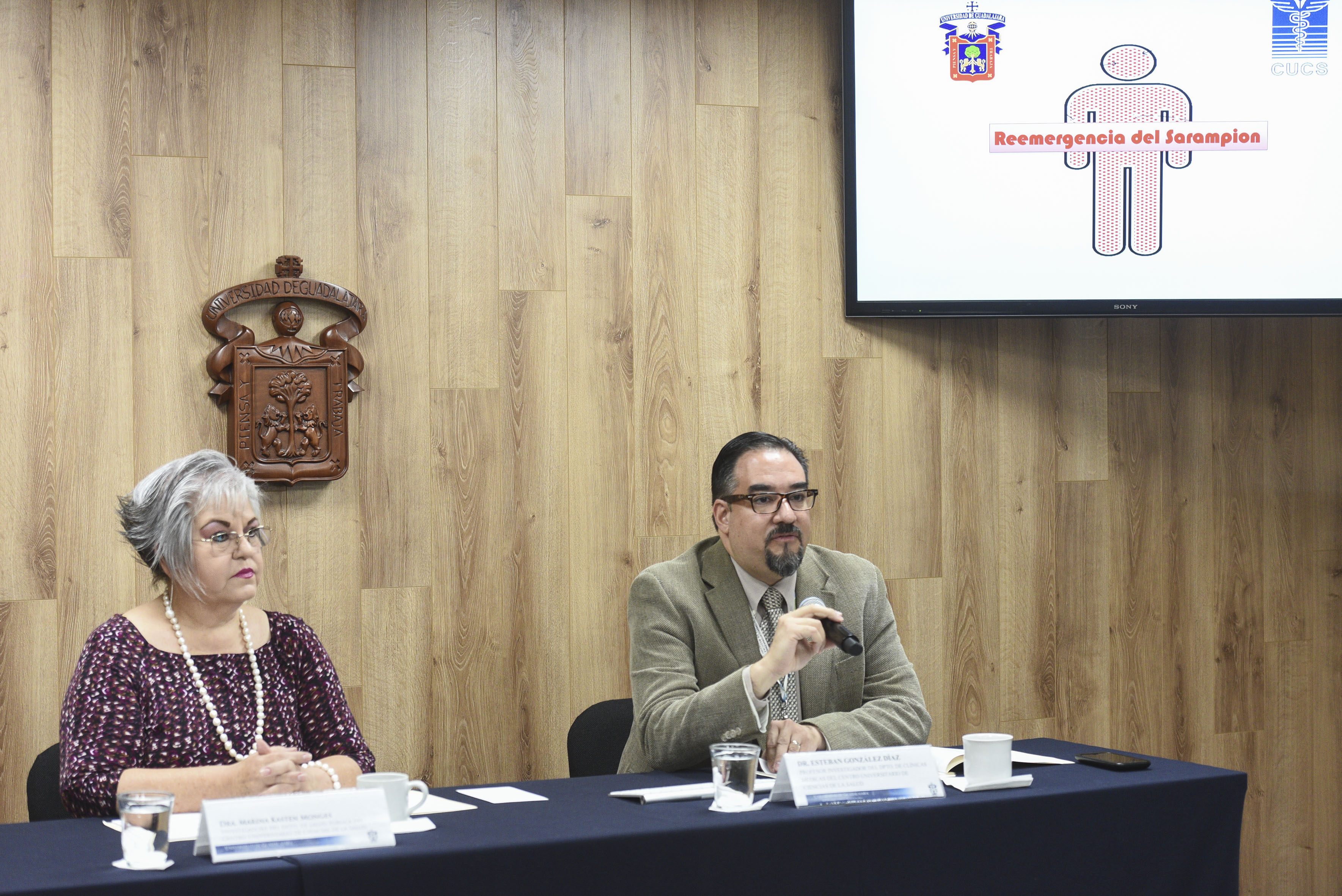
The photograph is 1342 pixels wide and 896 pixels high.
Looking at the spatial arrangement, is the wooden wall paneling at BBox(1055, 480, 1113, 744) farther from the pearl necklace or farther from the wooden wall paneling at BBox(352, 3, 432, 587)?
the pearl necklace

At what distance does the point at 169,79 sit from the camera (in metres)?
3.18

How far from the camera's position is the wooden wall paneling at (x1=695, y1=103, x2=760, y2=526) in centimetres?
358

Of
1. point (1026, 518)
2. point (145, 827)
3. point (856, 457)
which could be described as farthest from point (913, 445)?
point (145, 827)

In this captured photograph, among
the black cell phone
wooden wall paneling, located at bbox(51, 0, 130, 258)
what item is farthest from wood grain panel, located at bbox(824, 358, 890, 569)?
wooden wall paneling, located at bbox(51, 0, 130, 258)

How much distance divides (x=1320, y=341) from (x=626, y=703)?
2.52 meters

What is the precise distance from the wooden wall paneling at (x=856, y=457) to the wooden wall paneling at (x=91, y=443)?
1843 millimetres

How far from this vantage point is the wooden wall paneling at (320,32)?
3.26 metres

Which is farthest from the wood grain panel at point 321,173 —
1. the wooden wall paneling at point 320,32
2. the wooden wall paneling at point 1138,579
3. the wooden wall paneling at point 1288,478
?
the wooden wall paneling at point 1288,478

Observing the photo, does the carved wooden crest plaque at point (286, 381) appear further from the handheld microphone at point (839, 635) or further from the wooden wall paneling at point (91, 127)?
the handheld microphone at point (839, 635)

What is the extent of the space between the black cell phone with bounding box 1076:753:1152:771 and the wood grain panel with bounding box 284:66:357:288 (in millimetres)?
2074

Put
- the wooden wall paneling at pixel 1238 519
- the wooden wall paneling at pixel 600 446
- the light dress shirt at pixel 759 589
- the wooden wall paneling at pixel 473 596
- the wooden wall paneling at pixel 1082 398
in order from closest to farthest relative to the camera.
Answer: the light dress shirt at pixel 759 589, the wooden wall paneling at pixel 473 596, the wooden wall paneling at pixel 600 446, the wooden wall paneling at pixel 1082 398, the wooden wall paneling at pixel 1238 519

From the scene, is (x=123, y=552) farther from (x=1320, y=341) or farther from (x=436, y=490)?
(x=1320, y=341)

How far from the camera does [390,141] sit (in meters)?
3.34

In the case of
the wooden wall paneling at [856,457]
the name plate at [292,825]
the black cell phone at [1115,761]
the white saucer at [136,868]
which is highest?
the wooden wall paneling at [856,457]
